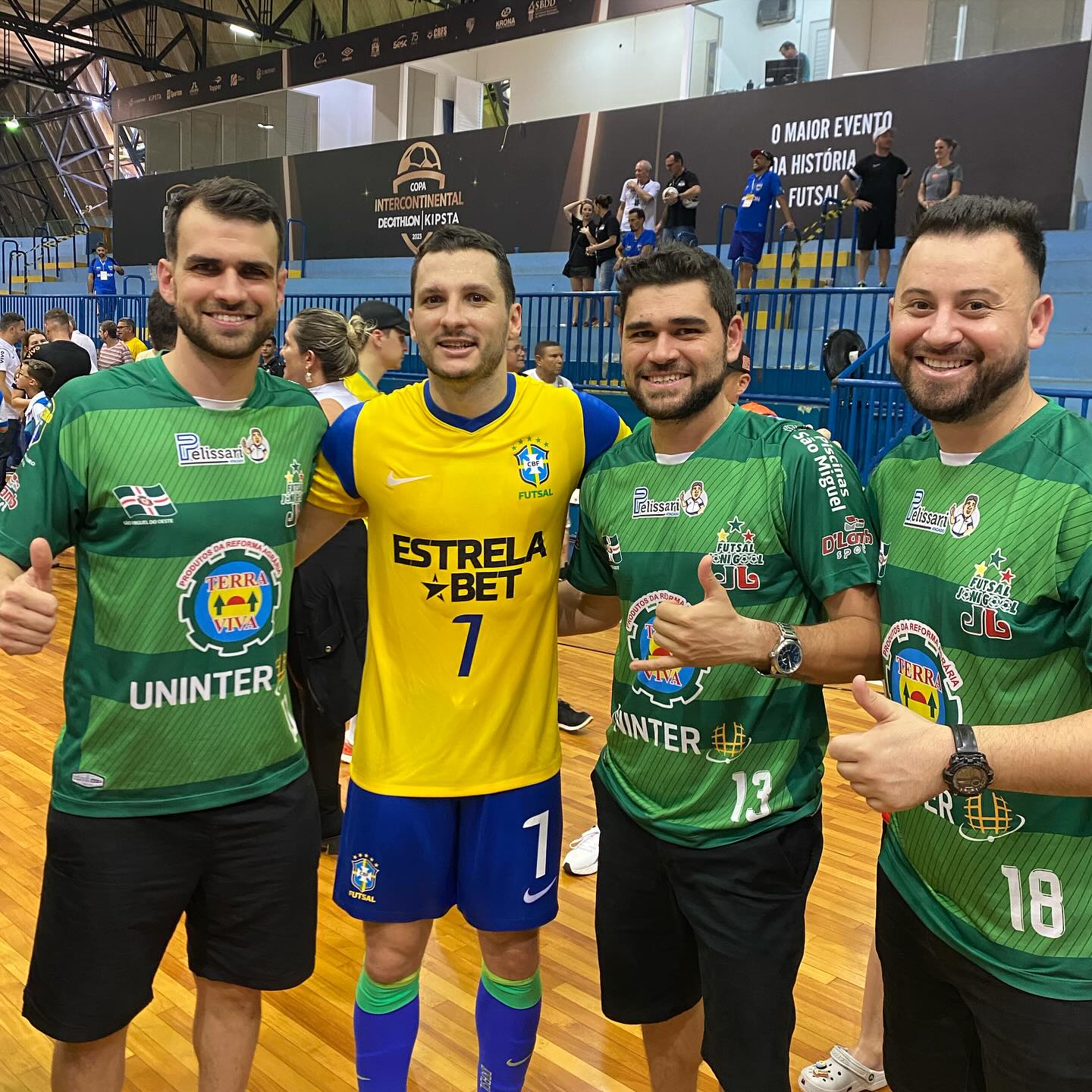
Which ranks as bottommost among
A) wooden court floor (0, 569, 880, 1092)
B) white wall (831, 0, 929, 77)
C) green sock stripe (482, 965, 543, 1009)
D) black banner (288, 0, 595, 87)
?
wooden court floor (0, 569, 880, 1092)

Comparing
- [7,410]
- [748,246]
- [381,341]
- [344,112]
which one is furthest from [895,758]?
[344,112]

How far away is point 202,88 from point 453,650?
71.8ft

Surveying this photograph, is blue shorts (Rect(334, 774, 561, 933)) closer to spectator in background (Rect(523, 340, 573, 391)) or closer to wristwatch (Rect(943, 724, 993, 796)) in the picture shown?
wristwatch (Rect(943, 724, 993, 796))

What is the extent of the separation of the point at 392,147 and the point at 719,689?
15970 mm

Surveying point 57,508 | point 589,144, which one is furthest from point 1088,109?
point 57,508

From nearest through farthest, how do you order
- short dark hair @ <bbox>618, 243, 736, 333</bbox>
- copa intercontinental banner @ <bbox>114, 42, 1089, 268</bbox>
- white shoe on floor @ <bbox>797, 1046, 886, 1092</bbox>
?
short dark hair @ <bbox>618, 243, 736, 333</bbox> → white shoe on floor @ <bbox>797, 1046, 886, 1092</bbox> → copa intercontinental banner @ <bbox>114, 42, 1089, 268</bbox>

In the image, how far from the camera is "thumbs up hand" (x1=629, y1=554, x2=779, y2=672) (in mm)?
1730

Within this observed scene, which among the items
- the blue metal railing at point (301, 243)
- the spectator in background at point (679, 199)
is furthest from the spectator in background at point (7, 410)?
the blue metal railing at point (301, 243)

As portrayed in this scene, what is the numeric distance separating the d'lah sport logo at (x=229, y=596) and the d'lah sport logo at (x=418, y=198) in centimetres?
1396

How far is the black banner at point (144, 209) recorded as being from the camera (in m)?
19.3

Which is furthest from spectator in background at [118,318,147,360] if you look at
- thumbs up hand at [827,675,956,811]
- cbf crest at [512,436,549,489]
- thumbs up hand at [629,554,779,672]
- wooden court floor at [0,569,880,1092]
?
thumbs up hand at [827,675,956,811]

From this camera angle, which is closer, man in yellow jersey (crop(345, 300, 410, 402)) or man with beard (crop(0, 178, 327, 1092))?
man with beard (crop(0, 178, 327, 1092))

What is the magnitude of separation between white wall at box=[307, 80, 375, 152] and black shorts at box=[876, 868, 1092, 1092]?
20.3 metres

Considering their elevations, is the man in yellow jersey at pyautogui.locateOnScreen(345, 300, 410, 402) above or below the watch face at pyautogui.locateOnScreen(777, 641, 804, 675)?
above
